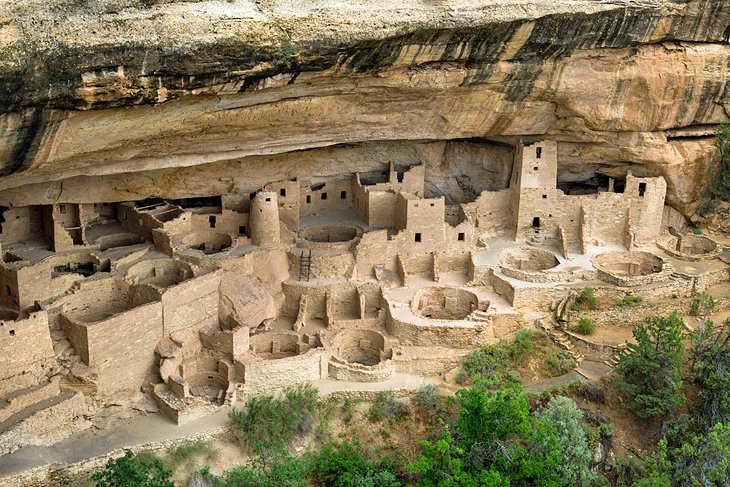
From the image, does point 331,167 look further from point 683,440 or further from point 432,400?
point 683,440

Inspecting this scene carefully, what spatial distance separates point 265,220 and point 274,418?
5.05m

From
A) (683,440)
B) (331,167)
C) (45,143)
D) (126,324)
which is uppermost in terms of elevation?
(45,143)

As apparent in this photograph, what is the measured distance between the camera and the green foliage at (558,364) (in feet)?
58.5

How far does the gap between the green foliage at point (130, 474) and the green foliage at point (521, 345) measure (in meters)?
7.71

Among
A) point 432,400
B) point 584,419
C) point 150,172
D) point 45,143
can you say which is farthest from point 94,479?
point 584,419

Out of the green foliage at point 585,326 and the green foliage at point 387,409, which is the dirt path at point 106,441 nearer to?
the green foliage at point 387,409

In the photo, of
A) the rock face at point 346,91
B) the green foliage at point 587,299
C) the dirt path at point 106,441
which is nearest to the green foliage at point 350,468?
the dirt path at point 106,441

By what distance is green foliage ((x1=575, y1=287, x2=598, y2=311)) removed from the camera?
19.0 meters

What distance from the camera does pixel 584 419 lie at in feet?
54.9

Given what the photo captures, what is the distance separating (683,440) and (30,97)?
507 inches

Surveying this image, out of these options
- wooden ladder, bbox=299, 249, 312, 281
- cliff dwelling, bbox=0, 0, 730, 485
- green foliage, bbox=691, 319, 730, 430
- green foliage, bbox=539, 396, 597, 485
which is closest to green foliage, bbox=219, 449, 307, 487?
cliff dwelling, bbox=0, 0, 730, 485

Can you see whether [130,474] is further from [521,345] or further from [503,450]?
[521,345]

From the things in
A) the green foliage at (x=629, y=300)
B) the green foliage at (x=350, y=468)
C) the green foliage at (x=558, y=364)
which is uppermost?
the green foliage at (x=629, y=300)

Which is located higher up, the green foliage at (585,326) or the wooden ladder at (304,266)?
the wooden ladder at (304,266)
